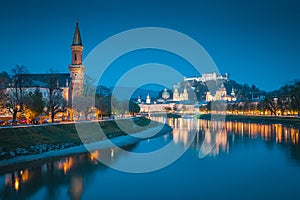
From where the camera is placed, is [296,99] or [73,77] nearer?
[296,99]

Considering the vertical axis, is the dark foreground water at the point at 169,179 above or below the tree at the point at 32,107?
below

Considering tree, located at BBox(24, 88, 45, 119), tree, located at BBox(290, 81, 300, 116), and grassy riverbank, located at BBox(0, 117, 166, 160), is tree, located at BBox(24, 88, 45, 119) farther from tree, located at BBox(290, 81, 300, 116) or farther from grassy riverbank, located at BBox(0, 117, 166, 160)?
tree, located at BBox(290, 81, 300, 116)

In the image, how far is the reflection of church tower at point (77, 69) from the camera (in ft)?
232

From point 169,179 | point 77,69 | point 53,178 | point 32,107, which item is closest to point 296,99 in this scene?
point 77,69

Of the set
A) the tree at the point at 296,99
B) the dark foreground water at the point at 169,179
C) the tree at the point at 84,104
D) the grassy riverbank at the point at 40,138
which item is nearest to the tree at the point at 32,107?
the grassy riverbank at the point at 40,138

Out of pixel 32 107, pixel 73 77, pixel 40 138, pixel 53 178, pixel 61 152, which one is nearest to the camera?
pixel 53 178

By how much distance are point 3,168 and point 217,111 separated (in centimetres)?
12551

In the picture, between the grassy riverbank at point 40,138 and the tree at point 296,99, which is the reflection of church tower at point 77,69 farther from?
the tree at point 296,99

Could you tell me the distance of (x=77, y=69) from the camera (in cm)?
7319

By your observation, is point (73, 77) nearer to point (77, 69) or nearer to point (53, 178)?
point (77, 69)

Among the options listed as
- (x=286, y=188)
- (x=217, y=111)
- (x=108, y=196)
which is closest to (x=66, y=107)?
(x=108, y=196)

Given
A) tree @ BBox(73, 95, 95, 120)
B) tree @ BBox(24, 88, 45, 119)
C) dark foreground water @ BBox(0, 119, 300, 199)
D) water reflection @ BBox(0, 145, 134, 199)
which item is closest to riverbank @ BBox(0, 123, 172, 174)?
dark foreground water @ BBox(0, 119, 300, 199)

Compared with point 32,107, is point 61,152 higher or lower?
lower

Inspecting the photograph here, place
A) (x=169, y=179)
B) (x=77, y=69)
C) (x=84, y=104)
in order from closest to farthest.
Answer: (x=169, y=179) < (x=84, y=104) < (x=77, y=69)
